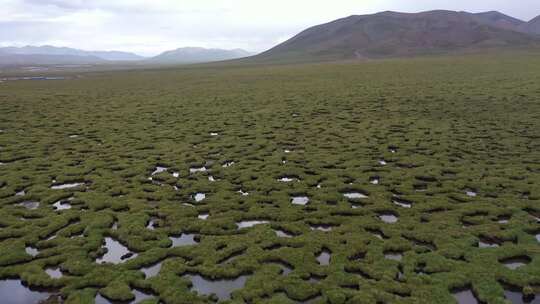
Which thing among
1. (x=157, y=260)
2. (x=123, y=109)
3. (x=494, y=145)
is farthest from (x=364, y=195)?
(x=123, y=109)

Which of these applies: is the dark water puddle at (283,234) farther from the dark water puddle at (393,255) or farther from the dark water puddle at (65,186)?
the dark water puddle at (65,186)

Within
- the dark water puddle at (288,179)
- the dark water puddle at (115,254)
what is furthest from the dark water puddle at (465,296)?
the dark water puddle at (288,179)

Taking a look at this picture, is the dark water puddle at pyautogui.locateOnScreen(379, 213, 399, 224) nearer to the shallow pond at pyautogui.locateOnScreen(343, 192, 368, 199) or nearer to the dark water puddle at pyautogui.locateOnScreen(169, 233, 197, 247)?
the shallow pond at pyautogui.locateOnScreen(343, 192, 368, 199)

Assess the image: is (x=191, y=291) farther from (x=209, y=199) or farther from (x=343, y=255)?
(x=209, y=199)

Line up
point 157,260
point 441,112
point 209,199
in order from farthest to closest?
point 441,112 → point 209,199 → point 157,260

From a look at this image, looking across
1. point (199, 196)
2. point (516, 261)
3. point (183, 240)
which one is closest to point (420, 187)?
Answer: point (516, 261)

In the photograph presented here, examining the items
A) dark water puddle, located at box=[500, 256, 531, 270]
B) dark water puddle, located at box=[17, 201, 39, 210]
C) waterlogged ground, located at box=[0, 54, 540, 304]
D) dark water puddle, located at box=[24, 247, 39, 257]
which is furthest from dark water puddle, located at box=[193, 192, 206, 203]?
dark water puddle, located at box=[500, 256, 531, 270]
